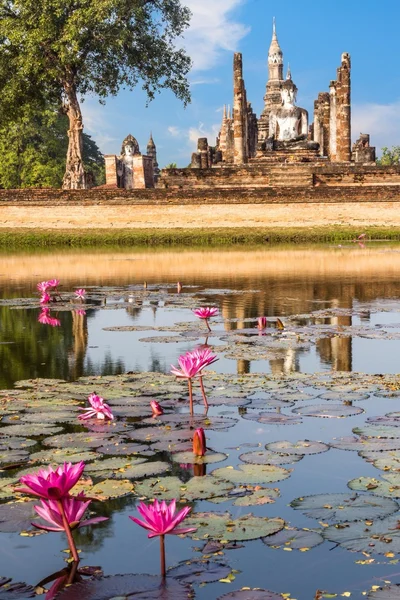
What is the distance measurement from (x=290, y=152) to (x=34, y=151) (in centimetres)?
2199

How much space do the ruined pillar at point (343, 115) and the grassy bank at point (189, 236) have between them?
38.9ft

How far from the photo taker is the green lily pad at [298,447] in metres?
4.72

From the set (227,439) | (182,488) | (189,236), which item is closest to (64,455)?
(182,488)

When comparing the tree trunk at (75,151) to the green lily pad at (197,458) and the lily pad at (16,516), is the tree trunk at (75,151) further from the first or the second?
the lily pad at (16,516)

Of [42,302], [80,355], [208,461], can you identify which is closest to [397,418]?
[208,461]

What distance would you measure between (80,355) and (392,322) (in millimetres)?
3598

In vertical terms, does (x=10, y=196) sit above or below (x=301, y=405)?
above

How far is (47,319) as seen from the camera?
10.6m

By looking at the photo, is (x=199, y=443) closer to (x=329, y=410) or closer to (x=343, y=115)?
(x=329, y=410)

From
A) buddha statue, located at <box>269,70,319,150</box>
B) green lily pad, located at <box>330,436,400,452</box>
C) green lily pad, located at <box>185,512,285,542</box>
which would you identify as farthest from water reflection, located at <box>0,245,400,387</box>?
buddha statue, located at <box>269,70,319,150</box>

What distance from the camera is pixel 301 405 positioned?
5789mm

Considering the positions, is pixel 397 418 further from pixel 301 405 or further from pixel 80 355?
pixel 80 355

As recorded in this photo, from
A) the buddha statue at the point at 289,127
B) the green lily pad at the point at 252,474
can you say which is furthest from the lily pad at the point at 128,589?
the buddha statue at the point at 289,127

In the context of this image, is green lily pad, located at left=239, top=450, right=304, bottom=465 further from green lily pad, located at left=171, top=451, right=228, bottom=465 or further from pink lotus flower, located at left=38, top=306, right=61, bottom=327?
pink lotus flower, located at left=38, top=306, right=61, bottom=327
